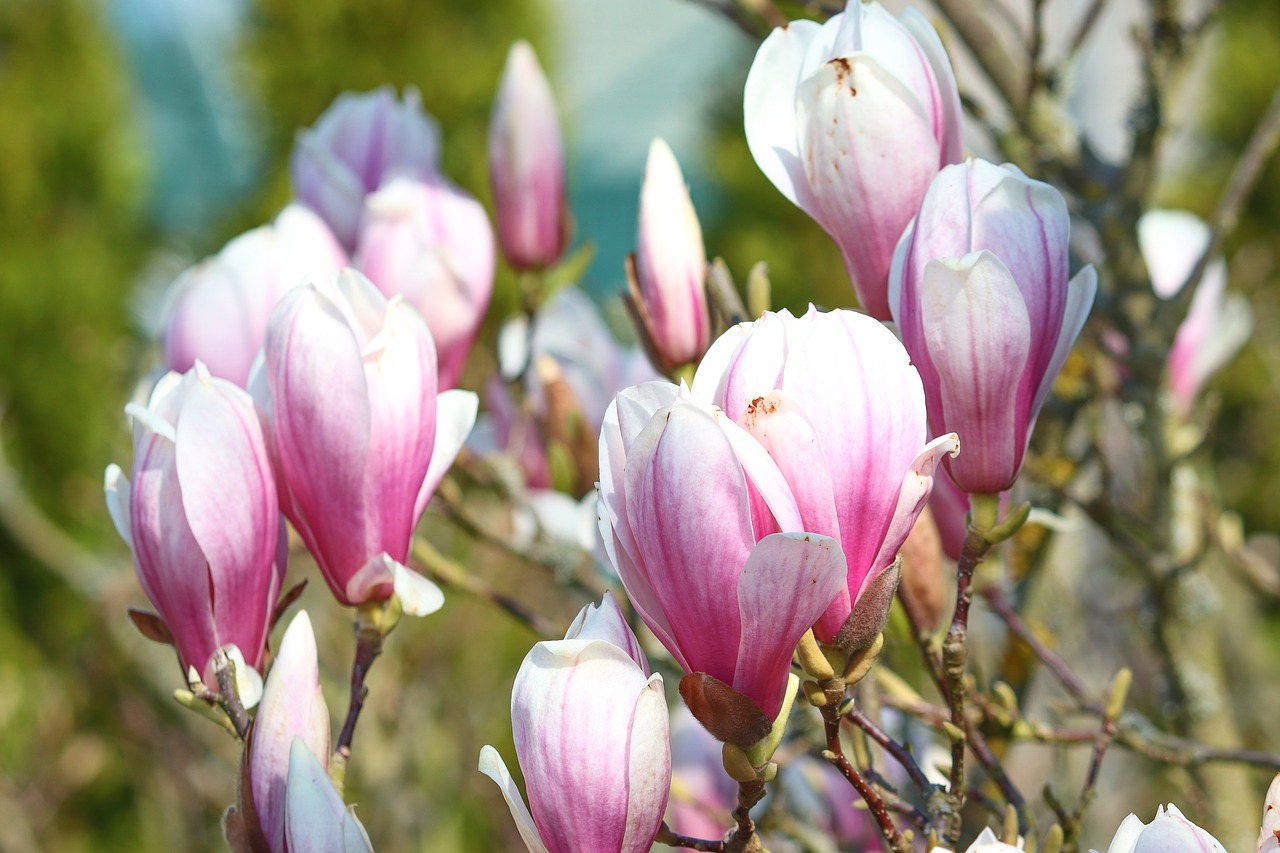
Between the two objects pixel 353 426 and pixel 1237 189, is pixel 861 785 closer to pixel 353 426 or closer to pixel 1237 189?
pixel 353 426

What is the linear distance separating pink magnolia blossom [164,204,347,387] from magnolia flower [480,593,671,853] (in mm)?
364

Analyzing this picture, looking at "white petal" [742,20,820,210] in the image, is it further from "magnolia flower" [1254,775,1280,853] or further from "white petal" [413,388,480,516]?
"magnolia flower" [1254,775,1280,853]

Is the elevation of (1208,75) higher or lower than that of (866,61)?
lower

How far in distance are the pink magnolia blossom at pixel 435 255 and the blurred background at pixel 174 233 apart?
5.14 ft

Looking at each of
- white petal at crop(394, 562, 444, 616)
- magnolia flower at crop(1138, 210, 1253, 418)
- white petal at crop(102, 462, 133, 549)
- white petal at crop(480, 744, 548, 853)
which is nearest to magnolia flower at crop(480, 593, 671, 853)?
white petal at crop(480, 744, 548, 853)

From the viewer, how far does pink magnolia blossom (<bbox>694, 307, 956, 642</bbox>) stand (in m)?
0.41

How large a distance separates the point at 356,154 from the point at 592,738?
23.5 inches

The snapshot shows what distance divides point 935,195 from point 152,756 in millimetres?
2203

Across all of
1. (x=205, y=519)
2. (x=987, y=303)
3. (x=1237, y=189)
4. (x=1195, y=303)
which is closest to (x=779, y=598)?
(x=987, y=303)

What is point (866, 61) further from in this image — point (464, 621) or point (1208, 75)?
point (1208, 75)

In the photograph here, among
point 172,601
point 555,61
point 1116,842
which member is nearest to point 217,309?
point 172,601

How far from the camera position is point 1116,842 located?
0.39m

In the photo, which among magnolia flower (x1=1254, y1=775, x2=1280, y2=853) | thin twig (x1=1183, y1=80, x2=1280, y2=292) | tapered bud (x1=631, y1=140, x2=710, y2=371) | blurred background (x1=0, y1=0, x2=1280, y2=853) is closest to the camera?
magnolia flower (x1=1254, y1=775, x2=1280, y2=853)

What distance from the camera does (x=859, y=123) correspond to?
1.66 ft
